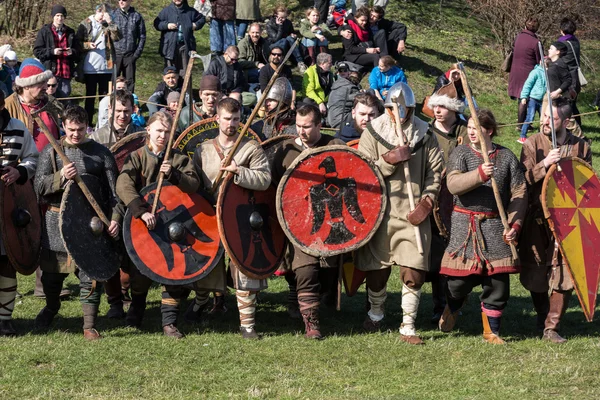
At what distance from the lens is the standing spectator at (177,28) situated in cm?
1495

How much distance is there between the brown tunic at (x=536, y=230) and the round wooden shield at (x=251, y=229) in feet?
5.96

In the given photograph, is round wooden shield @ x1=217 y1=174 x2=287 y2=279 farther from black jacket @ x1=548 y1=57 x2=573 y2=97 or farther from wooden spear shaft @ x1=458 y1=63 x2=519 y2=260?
black jacket @ x1=548 y1=57 x2=573 y2=97

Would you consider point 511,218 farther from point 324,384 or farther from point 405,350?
point 324,384

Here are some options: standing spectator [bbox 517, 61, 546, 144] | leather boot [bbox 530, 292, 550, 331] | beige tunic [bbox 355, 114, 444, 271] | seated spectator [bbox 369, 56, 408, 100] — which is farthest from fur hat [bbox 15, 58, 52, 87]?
standing spectator [bbox 517, 61, 546, 144]

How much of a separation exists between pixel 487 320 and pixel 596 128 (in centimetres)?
1093

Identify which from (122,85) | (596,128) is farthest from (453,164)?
(596,128)

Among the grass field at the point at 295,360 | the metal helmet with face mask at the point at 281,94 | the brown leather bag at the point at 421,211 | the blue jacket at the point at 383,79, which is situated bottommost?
the grass field at the point at 295,360

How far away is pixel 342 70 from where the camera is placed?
45.3ft

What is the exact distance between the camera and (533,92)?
15.2 m

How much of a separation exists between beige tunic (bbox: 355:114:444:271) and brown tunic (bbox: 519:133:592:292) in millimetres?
699

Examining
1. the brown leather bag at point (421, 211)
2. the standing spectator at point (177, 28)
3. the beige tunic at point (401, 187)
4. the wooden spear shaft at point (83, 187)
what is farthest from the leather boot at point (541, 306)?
the standing spectator at point (177, 28)

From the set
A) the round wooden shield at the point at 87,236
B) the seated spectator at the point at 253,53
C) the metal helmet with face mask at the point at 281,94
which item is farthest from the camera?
the seated spectator at the point at 253,53

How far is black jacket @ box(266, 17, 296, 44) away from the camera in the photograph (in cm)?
1564

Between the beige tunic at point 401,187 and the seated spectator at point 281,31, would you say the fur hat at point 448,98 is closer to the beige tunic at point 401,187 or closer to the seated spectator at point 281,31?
the beige tunic at point 401,187
